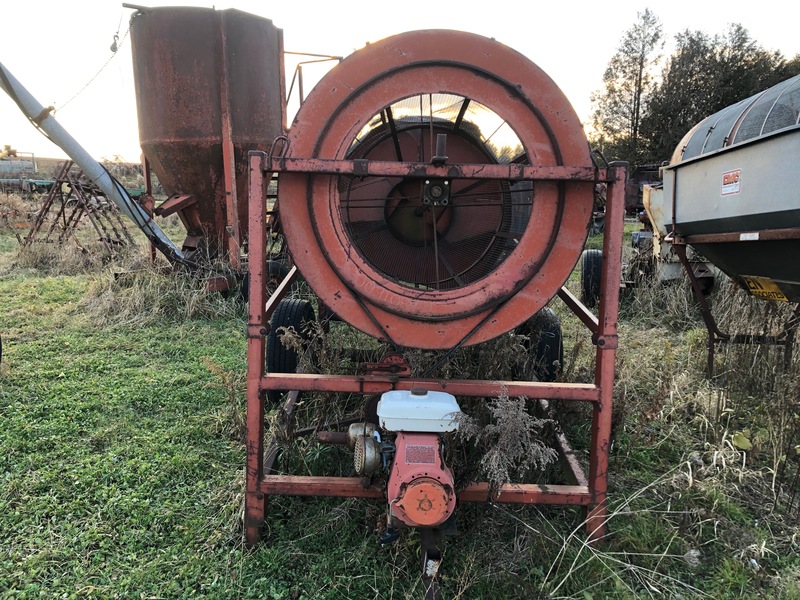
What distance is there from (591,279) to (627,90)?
71.2 ft

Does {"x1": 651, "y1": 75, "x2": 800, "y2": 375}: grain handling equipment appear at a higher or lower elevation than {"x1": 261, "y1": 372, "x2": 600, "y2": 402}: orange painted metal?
higher

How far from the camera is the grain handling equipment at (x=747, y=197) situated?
113 inches

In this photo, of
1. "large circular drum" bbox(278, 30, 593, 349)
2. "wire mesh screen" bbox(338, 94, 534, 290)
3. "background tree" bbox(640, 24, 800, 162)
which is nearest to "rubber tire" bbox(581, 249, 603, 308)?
"wire mesh screen" bbox(338, 94, 534, 290)

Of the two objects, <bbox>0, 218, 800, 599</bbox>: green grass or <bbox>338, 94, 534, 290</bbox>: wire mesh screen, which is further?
<bbox>338, 94, 534, 290</bbox>: wire mesh screen

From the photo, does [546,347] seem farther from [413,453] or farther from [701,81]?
[701,81]

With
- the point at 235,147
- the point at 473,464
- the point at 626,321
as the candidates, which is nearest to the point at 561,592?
the point at 473,464

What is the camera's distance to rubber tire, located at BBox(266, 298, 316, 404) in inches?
144

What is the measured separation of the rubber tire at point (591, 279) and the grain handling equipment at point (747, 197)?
232 cm

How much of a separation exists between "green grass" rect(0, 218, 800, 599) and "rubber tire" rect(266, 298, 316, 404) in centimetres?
39

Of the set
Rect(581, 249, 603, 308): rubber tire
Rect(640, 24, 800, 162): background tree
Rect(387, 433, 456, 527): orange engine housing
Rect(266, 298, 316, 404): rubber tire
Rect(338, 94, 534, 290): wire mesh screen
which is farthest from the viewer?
Rect(640, 24, 800, 162): background tree

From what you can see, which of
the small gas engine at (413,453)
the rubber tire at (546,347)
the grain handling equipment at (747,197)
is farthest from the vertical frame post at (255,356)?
the grain handling equipment at (747,197)

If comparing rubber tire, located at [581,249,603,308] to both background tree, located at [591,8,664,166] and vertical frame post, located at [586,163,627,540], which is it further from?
background tree, located at [591,8,664,166]

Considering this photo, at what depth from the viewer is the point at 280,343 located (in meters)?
3.63

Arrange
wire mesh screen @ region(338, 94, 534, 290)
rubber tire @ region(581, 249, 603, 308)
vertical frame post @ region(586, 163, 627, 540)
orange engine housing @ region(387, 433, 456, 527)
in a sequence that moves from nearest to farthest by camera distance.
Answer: orange engine housing @ region(387, 433, 456, 527), vertical frame post @ region(586, 163, 627, 540), wire mesh screen @ region(338, 94, 534, 290), rubber tire @ region(581, 249, 603, 308)
